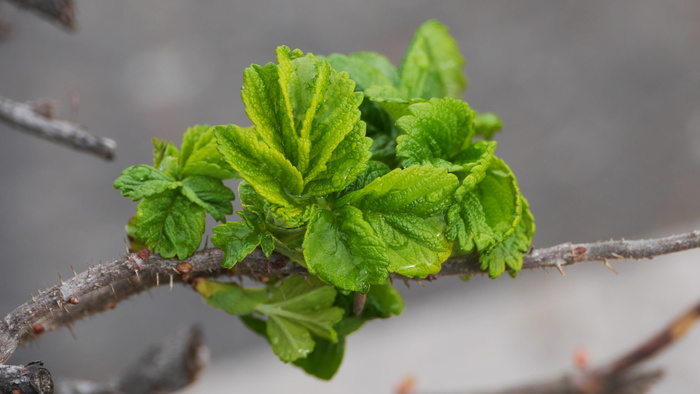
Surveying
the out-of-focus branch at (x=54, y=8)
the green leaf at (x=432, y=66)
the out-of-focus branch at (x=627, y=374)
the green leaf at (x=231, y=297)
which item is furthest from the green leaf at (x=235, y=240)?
the out-of-focus branch at (x=627, y=374)

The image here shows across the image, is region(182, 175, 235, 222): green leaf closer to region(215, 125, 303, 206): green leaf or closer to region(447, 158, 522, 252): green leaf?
region(215, 125, 303, 206): green leaf

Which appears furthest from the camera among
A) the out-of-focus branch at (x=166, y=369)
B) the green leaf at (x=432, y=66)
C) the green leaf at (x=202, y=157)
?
the out-of-focus branch at (x=166, y=369)

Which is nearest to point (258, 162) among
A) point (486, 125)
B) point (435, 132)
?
point (435, 132)

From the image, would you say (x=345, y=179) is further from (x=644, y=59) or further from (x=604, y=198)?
(x=644, y=59)

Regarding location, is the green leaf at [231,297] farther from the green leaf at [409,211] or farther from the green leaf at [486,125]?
the green leaf at [486,125]

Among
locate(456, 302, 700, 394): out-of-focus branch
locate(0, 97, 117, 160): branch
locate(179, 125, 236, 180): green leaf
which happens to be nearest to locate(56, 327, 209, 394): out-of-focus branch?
locate(0, 97, 117, 160): branch
